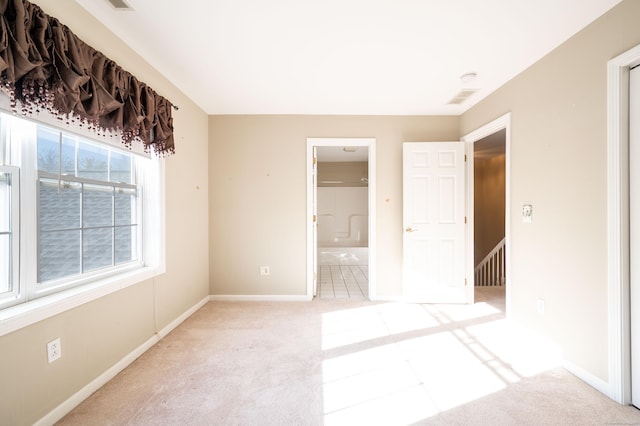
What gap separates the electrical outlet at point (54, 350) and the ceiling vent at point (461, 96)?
12.7ft

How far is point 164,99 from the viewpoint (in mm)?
2502

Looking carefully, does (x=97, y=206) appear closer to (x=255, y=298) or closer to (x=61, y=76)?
(x=61, y=76)

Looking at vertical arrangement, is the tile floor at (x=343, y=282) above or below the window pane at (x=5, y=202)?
below

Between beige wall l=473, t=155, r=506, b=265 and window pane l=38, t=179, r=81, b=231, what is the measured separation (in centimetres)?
645

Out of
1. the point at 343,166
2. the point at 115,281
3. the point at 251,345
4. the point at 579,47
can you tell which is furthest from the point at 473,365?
the point at 343,166

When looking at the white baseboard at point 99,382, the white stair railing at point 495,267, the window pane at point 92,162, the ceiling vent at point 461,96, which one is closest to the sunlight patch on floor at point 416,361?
the white baseboard at point 99,382

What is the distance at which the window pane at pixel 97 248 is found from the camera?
6.31 feet

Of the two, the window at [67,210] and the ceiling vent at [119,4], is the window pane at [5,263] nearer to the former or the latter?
the window at [67,210]

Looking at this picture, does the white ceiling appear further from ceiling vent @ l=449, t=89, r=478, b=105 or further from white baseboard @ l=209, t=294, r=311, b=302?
white baseboard @ l=209, t=294, r=311, b=302

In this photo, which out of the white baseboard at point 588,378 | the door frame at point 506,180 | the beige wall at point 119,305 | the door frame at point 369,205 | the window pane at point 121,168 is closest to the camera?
the beige wall at point 119,305

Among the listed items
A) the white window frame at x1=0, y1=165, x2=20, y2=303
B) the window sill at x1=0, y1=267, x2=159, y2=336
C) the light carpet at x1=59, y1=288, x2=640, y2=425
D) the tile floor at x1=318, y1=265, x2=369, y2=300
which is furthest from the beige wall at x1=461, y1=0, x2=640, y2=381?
the white window frame at x1=0, y1=165, x2=20, y2=303

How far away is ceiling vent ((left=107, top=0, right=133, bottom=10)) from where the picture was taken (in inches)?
67.9

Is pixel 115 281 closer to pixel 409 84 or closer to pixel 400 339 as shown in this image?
pixel 400 339

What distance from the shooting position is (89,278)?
1.93 meters
